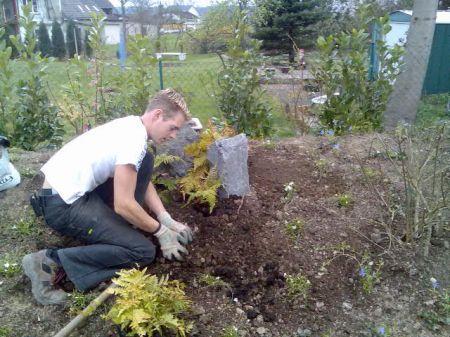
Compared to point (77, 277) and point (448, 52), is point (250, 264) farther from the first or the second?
point (448, 52)

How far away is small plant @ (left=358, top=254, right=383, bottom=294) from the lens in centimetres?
268

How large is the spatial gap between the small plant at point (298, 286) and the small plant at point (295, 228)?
0.43 meters

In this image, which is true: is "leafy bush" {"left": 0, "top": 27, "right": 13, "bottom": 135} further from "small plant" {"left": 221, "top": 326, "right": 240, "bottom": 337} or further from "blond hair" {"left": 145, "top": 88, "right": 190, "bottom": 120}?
"small plant" {"left": 221, "top": 326, "right": 240, "bottom": 337}

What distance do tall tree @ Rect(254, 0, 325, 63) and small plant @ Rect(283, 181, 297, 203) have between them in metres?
10.7

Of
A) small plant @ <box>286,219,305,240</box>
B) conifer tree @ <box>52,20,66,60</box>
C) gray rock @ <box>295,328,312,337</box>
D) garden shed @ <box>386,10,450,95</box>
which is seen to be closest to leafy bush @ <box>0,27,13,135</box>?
small plant @ <box>286,219,305,240</box>

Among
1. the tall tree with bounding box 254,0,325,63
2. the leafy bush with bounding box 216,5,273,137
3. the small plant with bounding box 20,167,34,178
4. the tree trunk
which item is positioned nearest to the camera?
the small plant with bounding box 20,167,34,178

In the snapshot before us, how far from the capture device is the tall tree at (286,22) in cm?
1382

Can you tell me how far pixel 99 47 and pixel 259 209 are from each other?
113 inches

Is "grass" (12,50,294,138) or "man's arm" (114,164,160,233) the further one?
"grass" (12,50,294,138)

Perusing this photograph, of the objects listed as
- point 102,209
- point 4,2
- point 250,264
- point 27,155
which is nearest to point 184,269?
point 250,264

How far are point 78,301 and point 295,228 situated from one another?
1511 millimetres

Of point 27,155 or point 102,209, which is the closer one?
point 102,209

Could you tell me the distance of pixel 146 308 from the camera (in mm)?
2205

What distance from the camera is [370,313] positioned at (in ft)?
8.39
